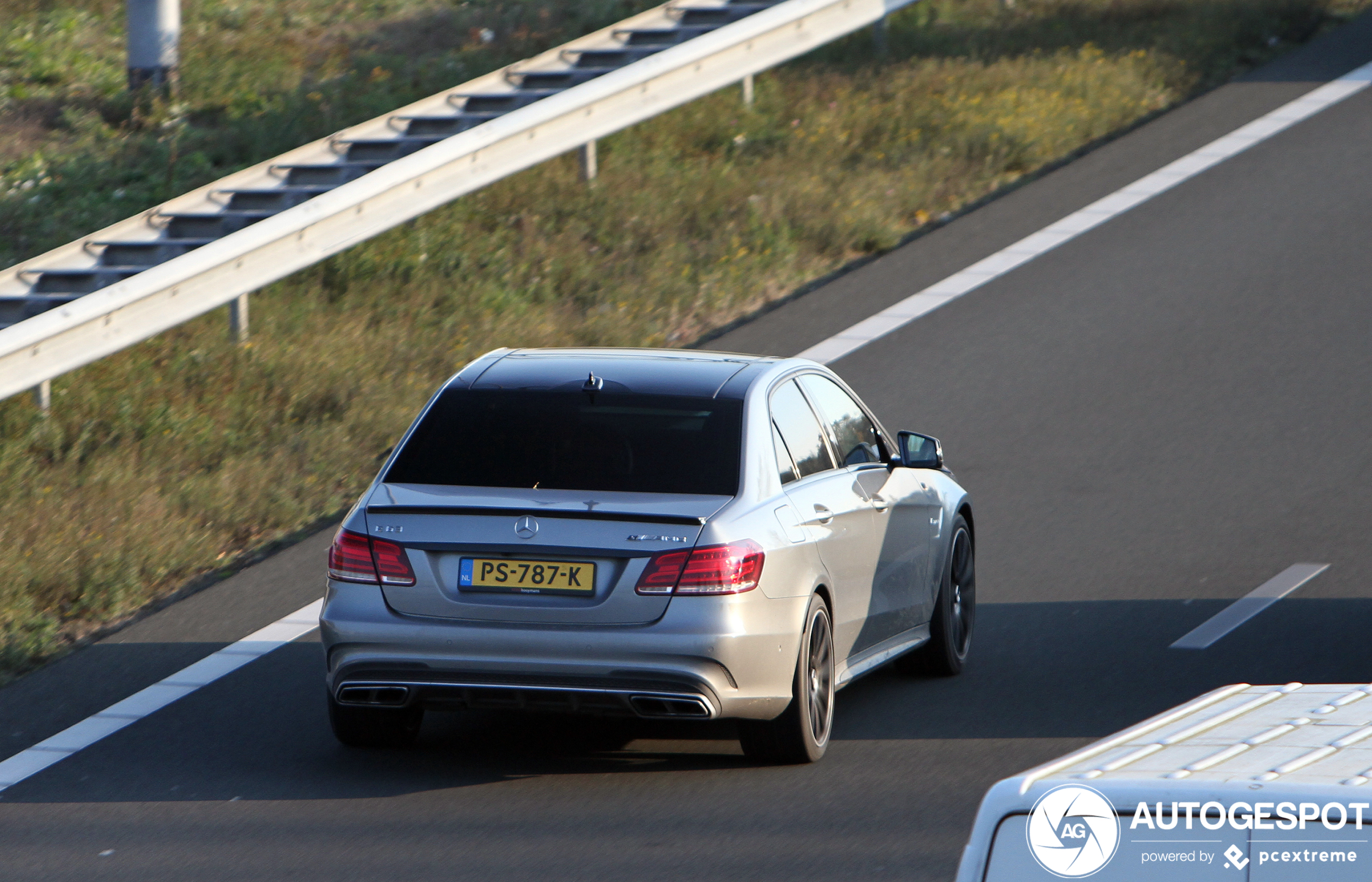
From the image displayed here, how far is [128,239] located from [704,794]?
26.7ft

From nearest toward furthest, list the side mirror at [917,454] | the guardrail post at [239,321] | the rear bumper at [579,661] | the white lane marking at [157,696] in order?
1. the rear bumper at [579,661]
2. the white lane marking at [157,696]
3. the side mirror at [917,454]
4. the guardrail post at [239,321]

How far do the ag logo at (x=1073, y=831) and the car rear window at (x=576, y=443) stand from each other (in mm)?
4242

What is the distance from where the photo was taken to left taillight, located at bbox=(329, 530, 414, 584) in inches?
279

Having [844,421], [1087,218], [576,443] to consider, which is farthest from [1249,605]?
[1087,218]

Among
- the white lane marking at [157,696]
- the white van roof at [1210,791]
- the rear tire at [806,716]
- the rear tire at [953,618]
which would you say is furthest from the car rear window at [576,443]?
the white van roof at [1210,791]

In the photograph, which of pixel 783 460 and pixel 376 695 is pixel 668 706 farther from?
pixel 783 460

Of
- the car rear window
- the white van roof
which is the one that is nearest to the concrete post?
the car rear window

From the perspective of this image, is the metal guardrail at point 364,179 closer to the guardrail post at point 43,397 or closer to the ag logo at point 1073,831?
the guardrail post at point 43,397

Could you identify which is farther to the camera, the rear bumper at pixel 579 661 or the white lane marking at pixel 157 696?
the white lane marking at pixel 157 696

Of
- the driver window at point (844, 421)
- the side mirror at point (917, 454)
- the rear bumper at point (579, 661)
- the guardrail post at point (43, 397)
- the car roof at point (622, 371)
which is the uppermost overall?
the car roof at point (622, 371)

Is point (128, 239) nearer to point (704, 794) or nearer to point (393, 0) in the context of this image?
point (704, 794)

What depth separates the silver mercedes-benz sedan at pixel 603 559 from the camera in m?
6.91

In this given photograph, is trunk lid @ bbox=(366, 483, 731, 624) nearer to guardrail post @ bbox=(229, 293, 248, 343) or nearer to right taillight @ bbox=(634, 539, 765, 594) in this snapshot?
right taillight @ bbox=(634, 539, 765, 594)

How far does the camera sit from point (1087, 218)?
16.7 m
